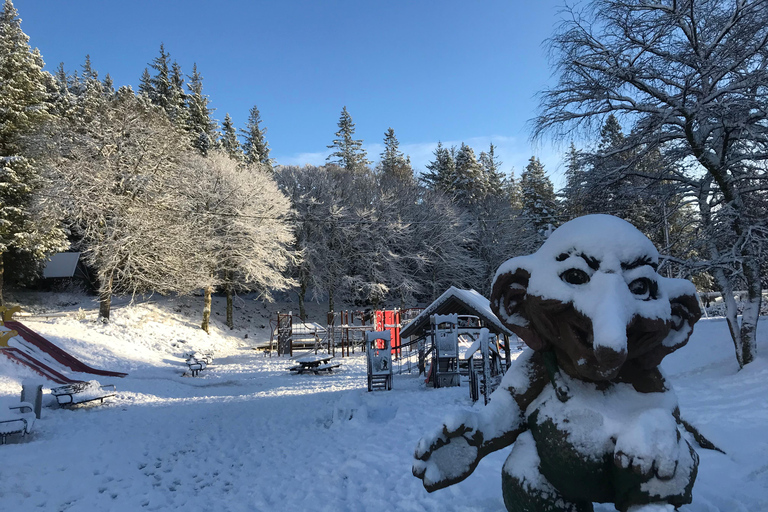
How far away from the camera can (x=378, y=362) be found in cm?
1188

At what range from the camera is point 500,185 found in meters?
43.9

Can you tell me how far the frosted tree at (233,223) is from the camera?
79.4 ft

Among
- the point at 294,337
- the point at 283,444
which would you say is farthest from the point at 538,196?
the point at 283,444

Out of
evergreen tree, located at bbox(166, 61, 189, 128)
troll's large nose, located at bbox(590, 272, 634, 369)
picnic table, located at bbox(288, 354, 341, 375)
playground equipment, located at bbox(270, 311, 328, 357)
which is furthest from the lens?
evergreen tree, located at bbox(166, 61, 189, 128)

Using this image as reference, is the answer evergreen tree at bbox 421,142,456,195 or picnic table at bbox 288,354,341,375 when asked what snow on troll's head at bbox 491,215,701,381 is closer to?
picnic table at bbox 288,354,341,375

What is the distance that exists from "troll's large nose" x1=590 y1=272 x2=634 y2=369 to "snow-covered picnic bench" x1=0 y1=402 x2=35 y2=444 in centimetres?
874

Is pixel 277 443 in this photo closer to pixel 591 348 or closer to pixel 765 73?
pixel 591 348

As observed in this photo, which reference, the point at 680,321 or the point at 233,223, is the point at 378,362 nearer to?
the point at 680,321

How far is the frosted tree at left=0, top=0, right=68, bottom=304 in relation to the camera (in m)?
19.2

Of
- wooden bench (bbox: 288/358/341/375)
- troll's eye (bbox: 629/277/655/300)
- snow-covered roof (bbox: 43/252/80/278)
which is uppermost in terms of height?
snow-covered roof (bbox: 43/252/80/278)

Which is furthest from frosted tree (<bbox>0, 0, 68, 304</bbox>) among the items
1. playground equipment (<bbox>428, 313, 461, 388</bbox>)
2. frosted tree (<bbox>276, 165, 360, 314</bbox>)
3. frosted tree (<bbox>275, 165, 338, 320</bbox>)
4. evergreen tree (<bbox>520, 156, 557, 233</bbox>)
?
evergreen tree (<bbox>520, 156, 557, 233</bbox>)

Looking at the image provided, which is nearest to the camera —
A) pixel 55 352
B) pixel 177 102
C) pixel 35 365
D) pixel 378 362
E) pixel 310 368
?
pixel 35 365

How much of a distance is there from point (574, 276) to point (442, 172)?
132ft

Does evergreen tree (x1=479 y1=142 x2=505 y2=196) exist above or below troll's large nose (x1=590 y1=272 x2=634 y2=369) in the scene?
above
